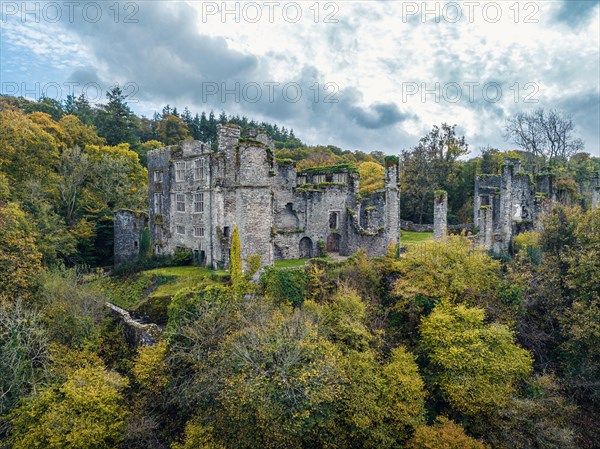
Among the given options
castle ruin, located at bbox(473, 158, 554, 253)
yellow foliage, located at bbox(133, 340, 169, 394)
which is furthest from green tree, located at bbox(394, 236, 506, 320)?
yellow foliage, located at bbox(133, 340, 169, 394)

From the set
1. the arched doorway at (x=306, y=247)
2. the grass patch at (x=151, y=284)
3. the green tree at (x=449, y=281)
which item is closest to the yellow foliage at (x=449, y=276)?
the green tree at (x=449, y=281)

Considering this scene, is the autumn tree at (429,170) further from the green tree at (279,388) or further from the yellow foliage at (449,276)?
the green tree at (279,388)

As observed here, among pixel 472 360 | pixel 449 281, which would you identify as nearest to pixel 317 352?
pixel 472 360

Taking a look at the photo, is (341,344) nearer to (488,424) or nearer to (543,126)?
(488,424)

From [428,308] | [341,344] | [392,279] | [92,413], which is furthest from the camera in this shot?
[392,279]

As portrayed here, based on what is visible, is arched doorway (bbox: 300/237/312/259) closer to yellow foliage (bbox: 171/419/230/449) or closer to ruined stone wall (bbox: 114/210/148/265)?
ruined stone wall (bbox: 114/210/148/265)

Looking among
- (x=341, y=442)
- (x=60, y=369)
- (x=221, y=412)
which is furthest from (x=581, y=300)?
(x=60, y=369)
